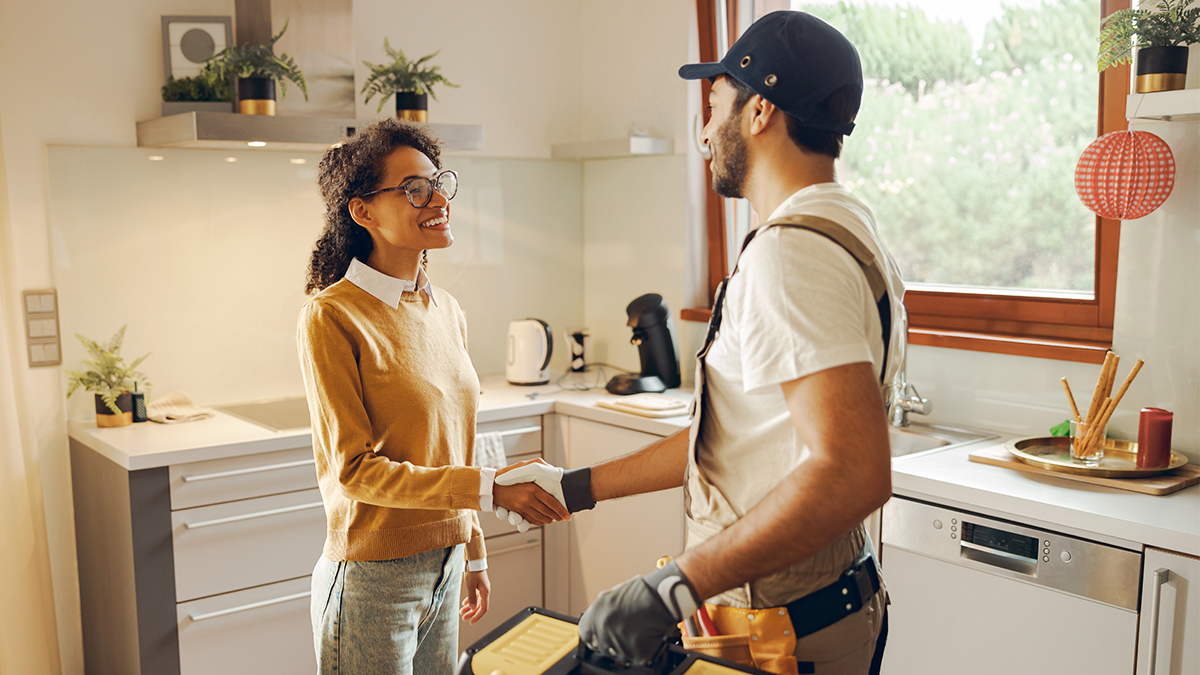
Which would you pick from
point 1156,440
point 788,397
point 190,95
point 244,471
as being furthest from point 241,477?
point 1156,440

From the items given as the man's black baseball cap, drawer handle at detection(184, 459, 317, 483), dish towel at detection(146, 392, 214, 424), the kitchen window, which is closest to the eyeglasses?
the man's black baseball cap

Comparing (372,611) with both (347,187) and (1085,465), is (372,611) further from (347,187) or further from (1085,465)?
(1085,465)

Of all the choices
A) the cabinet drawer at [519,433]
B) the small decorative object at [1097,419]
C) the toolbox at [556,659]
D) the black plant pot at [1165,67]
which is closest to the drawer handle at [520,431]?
the cabinet drawer at [519,433]

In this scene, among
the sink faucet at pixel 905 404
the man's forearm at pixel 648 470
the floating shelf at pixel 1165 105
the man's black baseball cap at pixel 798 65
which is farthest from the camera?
the sink faucet at pixel 905 404

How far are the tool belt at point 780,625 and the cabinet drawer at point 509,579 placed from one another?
1730 mm

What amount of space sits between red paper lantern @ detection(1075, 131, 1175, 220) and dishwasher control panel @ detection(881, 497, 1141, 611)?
2.40ft

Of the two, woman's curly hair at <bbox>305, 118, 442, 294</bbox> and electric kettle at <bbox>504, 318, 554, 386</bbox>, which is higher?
woman's curly hair at <bbox>305, 118, 442, 294</bbox>

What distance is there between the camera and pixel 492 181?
3355mm

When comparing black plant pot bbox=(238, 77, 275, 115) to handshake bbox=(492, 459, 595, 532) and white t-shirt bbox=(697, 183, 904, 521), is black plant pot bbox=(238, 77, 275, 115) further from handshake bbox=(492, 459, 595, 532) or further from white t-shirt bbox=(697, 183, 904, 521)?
white t-shirt bbox=(697, 183, 904, 521)

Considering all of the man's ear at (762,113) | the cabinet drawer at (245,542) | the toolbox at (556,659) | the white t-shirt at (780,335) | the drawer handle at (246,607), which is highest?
the man's ear at (762,113)

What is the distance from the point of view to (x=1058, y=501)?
5.83 feet

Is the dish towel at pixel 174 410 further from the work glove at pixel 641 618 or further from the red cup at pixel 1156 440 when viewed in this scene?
the red cup at pixel 1156 440

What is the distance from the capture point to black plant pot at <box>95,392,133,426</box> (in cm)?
250

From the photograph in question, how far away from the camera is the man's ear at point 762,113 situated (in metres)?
1.15
